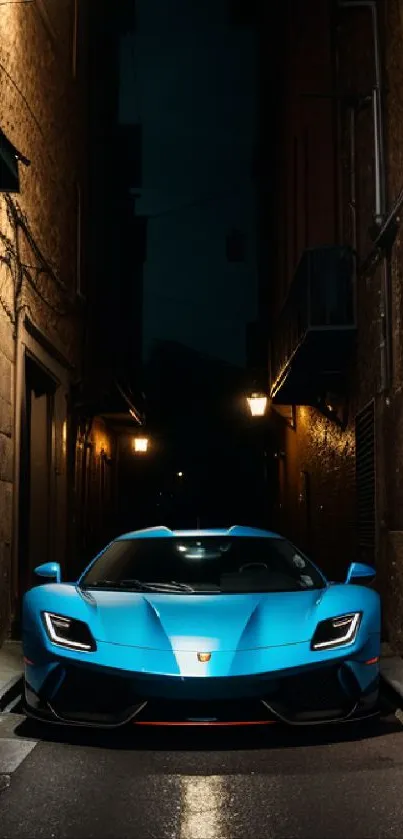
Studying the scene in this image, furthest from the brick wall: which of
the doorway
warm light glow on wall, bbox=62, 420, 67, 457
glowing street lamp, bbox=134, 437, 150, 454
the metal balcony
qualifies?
glowing street lamp, bbox=134, 437, 150, 454

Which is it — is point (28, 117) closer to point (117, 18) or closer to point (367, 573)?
point (367, 573)

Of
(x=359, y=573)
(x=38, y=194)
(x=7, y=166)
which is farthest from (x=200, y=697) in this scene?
(x=38, y=194)

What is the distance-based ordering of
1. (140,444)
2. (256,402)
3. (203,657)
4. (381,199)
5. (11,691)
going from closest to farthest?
(203,657) → (11,691) → (381,199) → (256,402) → (140,444)

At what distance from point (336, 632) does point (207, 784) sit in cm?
115

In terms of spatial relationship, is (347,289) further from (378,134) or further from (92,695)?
(92,695)

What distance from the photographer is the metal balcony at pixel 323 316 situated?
13.6 m

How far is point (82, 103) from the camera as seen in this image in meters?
17.5

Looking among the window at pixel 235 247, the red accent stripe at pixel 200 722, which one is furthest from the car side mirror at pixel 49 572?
the window at pixel 235 247

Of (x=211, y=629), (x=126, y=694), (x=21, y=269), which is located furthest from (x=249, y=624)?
(x=21, y=269)

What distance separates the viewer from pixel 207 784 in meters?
4.32

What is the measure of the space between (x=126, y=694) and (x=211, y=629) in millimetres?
552

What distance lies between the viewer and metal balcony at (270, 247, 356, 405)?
44.7ft

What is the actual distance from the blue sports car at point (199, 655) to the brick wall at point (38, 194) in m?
4.13

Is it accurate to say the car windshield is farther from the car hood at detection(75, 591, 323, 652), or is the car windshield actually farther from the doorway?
the doorway
